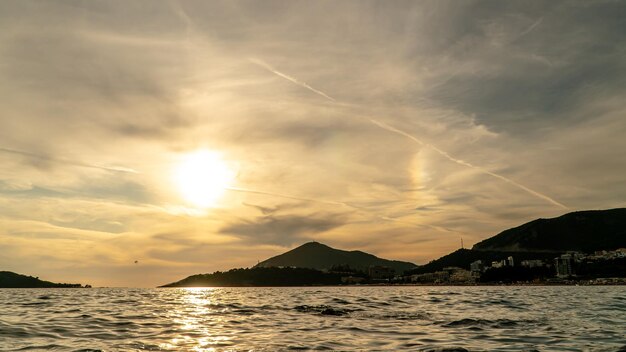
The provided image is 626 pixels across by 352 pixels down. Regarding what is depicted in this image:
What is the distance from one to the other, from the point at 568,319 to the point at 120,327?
38.5 metres

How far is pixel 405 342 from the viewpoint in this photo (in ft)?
88.5

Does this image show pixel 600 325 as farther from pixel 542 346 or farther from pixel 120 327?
pixel 120 327

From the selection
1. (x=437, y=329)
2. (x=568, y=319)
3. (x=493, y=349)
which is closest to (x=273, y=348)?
(x=493, y=349)

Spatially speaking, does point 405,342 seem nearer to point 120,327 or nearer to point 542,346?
point 542,346

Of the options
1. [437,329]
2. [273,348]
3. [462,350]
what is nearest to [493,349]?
[462,350]

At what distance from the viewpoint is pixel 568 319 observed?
41406 millimetres

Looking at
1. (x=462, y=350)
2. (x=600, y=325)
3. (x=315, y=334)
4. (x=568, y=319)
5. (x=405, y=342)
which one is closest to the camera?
(x=462, y=350)

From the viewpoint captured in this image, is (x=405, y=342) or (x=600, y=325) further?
(x=600, y=325)

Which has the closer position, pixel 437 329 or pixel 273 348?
pixel 273 348

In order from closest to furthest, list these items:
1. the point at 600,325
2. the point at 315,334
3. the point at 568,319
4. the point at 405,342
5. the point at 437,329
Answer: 1. the point at 405,342
2. the point at 315,334
3. the point at 437,329
4. the point at 600,325
5. the point at 568,319

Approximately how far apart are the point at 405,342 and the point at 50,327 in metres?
26.5

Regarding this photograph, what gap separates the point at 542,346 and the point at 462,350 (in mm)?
5731

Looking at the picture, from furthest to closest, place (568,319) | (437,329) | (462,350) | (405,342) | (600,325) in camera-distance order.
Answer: (568,319), (600,325), (437,329), (405,342), (462,350)

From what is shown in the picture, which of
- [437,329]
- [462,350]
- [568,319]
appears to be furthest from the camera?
[568,319]
